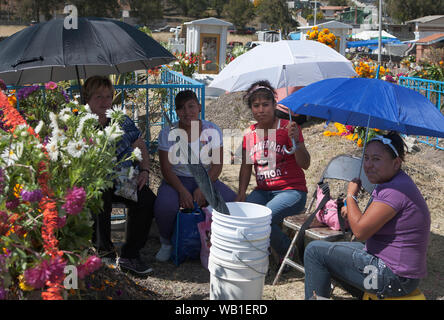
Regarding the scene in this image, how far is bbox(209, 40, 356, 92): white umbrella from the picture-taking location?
163 inches

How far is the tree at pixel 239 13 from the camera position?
67.9m

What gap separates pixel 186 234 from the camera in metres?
3.92

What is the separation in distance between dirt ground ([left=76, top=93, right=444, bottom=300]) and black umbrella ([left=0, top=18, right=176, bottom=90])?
1489 millimetres

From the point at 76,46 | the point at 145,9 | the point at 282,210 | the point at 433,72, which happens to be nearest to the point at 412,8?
the point at 145,9

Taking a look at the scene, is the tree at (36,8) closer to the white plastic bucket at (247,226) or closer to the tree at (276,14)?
the tree at (276,14)

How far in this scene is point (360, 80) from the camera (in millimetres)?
3016

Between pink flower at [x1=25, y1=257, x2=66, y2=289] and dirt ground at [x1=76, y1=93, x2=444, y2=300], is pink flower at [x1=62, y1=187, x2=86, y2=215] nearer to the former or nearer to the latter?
pink flower at [x1=25, y1=257, x2=66, y2=289]

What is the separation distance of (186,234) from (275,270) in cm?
81

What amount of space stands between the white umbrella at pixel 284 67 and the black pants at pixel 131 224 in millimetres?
1217

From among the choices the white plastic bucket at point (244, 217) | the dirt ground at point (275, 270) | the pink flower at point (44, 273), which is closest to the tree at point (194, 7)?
the dirt ground at point (275, 270)

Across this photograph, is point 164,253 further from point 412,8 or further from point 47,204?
point 412,8

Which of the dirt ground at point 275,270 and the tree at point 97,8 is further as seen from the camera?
the tree at point 97,8

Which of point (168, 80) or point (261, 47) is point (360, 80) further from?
point (168, 80)

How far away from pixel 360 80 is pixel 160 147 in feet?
6.14
